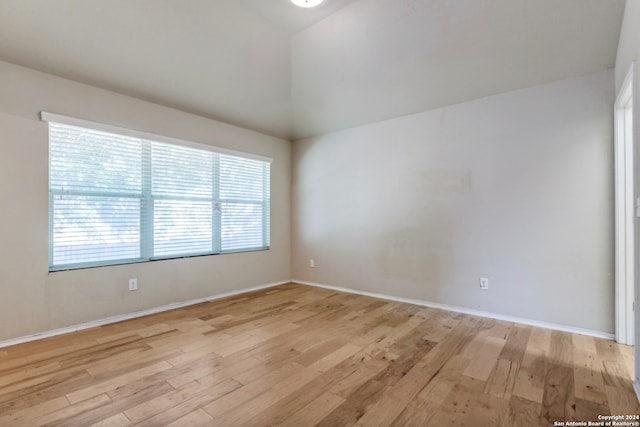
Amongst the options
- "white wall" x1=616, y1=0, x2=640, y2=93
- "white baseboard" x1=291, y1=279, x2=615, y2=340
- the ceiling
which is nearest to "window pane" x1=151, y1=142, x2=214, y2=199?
the ceiling

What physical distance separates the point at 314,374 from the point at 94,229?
8.55 ft

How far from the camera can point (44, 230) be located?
274cm

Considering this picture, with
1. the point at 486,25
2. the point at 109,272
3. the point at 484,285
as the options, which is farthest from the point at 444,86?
the point at 109,272

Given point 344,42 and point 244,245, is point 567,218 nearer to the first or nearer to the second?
point 344,42

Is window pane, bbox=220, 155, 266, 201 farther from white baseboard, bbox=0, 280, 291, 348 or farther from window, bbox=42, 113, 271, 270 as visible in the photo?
white baseboard, bbox=0, 280, 291, 348

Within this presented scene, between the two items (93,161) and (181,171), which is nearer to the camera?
(93,161)

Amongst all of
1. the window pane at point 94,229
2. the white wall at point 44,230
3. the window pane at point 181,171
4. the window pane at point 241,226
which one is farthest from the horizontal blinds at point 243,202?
the window pane at point 94,229

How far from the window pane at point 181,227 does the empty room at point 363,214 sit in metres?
0.03

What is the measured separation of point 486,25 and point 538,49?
0.55m

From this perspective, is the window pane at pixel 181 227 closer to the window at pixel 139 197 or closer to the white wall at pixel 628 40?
the window at pixel 139 197

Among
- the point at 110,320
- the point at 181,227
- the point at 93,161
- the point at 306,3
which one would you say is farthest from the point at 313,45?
the point at 110,320

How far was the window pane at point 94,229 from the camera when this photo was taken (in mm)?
2846

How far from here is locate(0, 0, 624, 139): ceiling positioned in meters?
2.29

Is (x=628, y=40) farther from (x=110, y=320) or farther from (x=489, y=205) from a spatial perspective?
(x=110, y=320)
